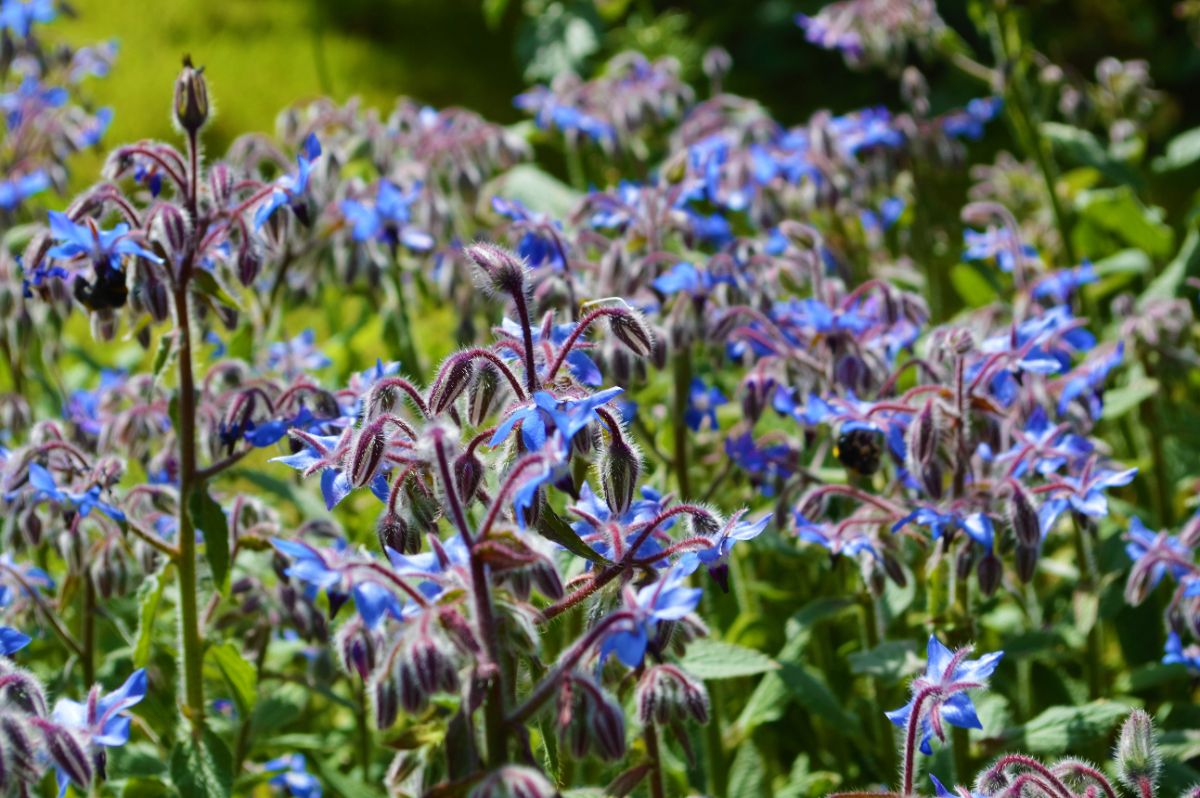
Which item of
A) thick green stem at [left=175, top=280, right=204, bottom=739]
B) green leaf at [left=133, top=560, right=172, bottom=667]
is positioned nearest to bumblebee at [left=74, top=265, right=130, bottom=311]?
thick green stem at [left=175, top=280, right=204, bottom=739]

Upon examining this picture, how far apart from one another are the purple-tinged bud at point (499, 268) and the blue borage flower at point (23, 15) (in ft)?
9.35

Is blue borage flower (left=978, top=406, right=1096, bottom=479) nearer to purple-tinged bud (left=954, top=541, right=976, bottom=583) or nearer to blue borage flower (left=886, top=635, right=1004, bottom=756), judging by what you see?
purple-tinged bud (left=954, top=541, right=976, bottom=583)

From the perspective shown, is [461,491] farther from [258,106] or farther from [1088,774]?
[258,106]

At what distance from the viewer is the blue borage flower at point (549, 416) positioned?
119 cm

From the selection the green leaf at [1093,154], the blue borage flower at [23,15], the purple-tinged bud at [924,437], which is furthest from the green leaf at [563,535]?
the blue borage flower at [23,15]

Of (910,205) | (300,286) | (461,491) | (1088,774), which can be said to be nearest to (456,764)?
(461,491)

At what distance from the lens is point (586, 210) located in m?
2.53

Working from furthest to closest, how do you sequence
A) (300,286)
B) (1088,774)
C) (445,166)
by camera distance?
(445,166), (300,286), (1088,774)

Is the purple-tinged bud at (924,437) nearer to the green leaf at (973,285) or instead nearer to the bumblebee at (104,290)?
the bumblebee at (104,290)

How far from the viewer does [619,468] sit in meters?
1.31

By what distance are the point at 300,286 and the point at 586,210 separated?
0.77 meters

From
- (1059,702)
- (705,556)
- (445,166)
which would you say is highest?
(445,166)

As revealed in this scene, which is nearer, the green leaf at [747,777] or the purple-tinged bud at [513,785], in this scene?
the purple-tinged bud at [513,785]

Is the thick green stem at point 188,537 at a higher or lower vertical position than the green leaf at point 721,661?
higher
